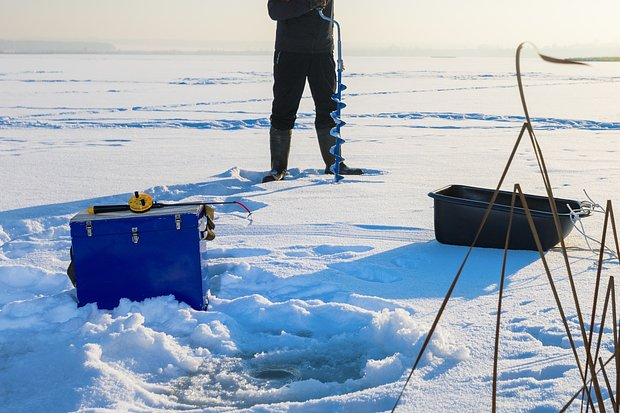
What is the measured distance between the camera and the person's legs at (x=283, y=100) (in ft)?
17.9

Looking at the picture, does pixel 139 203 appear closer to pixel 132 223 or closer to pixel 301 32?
pixel 132 223

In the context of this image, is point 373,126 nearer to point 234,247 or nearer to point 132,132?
point 132,132

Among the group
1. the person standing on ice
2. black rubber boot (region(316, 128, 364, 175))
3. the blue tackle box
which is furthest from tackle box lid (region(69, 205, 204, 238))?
black rubber boot (region(316, 128, 364, 175))

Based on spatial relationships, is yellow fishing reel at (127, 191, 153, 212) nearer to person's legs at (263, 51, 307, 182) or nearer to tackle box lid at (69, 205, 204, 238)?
tackle box lid at (69, 205, 204, 238)

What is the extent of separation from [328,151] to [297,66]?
30.7 inches

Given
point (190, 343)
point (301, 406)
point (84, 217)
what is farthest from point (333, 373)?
point (84, 217)

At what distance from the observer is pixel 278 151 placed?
5727 mm

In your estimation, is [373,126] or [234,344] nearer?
[234,344]

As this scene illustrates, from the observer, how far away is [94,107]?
44.1ft

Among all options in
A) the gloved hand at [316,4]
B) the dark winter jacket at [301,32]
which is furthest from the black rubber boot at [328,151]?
the gloved hand at [316,4]

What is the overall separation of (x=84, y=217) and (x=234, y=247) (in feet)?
3.68

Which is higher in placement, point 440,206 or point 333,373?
point 440,206

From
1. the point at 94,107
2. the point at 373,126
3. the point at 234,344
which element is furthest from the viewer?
the point at 94,107

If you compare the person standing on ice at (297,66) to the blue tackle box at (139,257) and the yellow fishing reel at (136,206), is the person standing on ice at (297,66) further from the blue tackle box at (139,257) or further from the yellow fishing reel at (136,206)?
the blue tackle box at (139,257)
